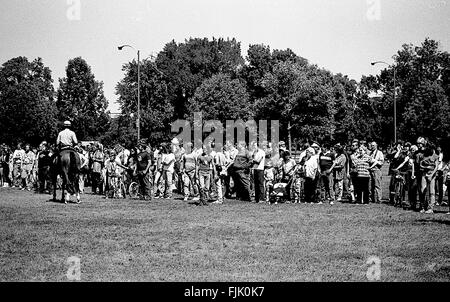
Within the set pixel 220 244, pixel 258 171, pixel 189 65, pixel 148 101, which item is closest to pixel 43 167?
pixel 258 171

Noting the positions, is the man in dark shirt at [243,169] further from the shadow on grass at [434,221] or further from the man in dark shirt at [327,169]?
the shadow on grass at [434,221]

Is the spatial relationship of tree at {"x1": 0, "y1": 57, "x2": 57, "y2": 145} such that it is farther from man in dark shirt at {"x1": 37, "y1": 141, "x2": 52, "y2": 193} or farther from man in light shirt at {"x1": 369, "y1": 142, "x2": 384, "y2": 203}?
man in light shirt at {"x1": 369, "y1": 142, "x2": 384, "y2": 203}

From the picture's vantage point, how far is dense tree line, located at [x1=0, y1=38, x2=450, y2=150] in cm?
Result: 6385

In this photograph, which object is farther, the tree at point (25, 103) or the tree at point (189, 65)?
the tree at point (189, 65)

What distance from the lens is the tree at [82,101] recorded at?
3297 inches

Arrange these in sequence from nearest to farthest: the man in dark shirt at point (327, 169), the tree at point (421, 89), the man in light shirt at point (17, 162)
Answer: the man in dark shirt at point (327, 169) → the man in light shirt at point (17, 162) → the tree at point (421, 89)

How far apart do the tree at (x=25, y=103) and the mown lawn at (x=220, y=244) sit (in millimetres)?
35151

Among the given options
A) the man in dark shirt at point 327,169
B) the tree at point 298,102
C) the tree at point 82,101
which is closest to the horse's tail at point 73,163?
the man in dark shirt at point 327,169

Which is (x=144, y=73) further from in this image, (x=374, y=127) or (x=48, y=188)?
(x=48, y=188)

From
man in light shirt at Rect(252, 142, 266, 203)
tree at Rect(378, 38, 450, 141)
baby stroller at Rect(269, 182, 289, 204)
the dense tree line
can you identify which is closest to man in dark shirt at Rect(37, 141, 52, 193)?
man in light shirt at Rect(252, 142, 266, 203)

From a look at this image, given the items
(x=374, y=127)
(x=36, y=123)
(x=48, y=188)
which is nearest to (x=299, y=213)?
(x=48, y=188)

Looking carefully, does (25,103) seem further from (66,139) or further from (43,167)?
(66,139)

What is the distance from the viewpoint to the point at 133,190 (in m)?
22.4
